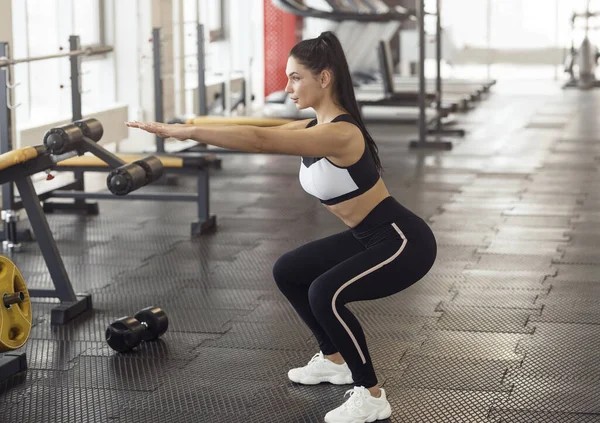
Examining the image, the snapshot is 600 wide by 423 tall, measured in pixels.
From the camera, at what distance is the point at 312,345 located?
376 centimetres

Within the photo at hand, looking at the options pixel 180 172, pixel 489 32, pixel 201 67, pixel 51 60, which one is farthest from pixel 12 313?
pixel 489 32

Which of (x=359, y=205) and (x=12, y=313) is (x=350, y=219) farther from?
(x=12, y=313)

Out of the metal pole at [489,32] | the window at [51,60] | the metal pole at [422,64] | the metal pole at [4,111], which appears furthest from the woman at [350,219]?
the metal pole at [489,32]

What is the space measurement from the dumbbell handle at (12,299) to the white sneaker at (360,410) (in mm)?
1144

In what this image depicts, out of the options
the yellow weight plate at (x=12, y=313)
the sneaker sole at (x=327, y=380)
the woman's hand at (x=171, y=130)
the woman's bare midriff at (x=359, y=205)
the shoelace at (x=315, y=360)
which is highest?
the woman's hand at (x=171, y=130)

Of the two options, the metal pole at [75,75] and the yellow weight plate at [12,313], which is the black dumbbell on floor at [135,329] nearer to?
the yellow weight plate at [12,313]

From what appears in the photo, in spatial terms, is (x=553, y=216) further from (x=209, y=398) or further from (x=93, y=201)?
(x=209, y=398)

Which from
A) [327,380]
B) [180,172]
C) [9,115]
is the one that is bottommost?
[327,380]

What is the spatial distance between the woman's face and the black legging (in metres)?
0.38

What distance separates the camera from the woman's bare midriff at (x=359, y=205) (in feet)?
9.71

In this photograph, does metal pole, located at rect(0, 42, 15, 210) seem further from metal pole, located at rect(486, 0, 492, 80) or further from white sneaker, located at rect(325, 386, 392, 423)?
metal pole, located at rect(486, 0, 492, 80)

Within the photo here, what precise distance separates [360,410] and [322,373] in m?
0.37

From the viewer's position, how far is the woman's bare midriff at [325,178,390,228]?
117 inches

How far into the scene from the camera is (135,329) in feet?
12.0
